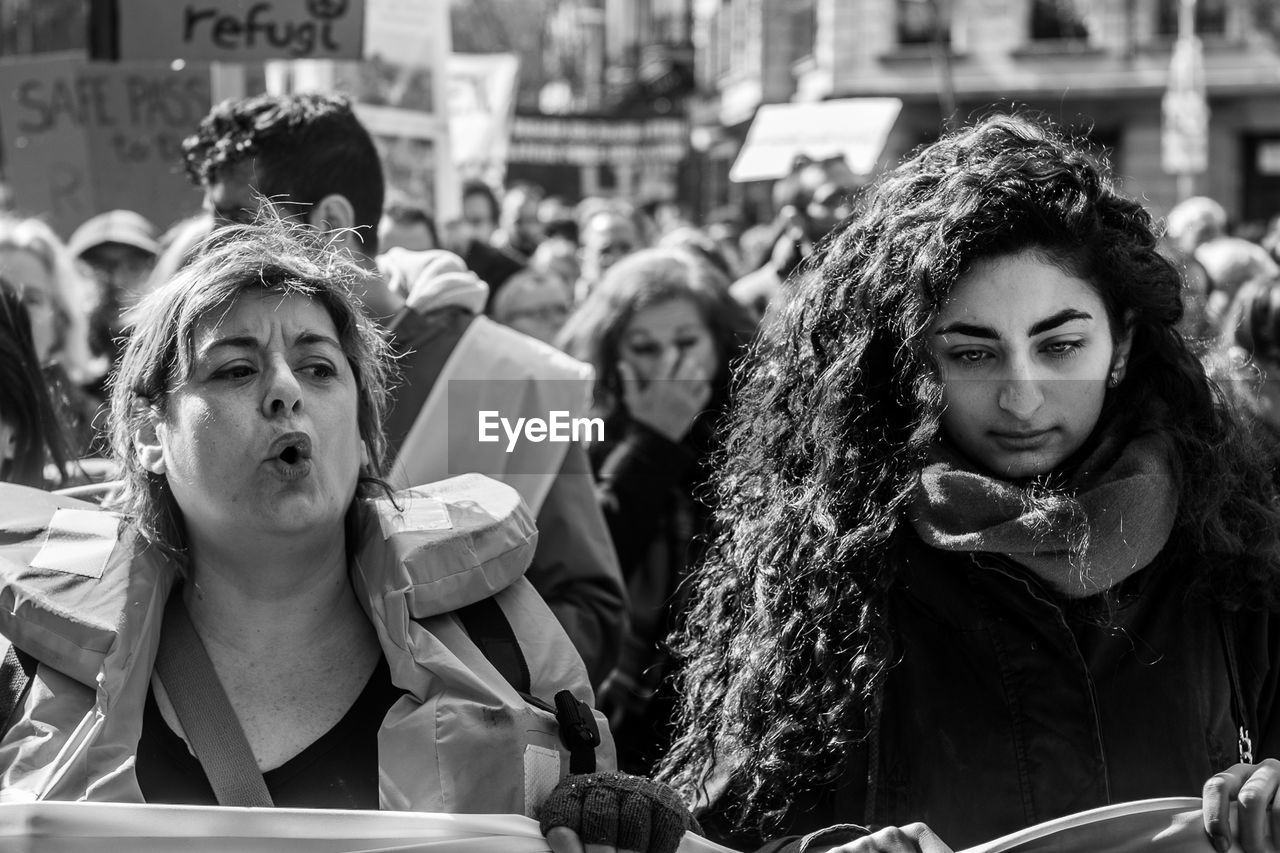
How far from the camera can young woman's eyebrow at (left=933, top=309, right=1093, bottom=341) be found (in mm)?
2338

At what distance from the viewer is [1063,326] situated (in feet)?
7.69

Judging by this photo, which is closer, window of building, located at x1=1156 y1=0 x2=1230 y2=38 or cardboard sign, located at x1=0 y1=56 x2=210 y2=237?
cardboard sign, located at x1=0 y1=56 x2=210 y2=237

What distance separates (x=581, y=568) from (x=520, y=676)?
0.99m

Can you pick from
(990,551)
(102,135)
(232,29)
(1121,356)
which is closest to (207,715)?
(990,551)

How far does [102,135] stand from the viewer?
580cm

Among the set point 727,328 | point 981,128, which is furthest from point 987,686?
point 727,328

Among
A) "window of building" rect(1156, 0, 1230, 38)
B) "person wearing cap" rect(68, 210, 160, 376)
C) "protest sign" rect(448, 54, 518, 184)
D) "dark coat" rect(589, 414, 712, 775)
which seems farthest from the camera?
"window of building" rect(1156, 0, 1230, 38)

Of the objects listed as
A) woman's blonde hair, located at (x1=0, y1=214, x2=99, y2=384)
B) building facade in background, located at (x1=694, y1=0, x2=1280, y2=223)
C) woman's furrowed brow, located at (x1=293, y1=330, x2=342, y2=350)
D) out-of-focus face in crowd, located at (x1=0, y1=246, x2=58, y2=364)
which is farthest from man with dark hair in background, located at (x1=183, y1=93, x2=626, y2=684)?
building facade in background, located at (x1=694, y1=0, x2=1280, y2=223)

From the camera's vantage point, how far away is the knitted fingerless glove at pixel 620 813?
2.02 meters

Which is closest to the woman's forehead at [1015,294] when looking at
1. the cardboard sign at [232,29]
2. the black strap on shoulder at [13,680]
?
the black strap on shoulder at [13,680]

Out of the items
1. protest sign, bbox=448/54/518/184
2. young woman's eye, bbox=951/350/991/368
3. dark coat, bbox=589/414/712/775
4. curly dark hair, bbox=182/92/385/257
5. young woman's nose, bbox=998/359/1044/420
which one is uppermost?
protest sign, bbox=448/54/518/184

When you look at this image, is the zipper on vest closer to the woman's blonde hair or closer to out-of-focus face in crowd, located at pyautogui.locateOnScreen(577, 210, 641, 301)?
the woman's blonde hair

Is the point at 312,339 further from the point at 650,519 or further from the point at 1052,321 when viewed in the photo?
the point at 650,519

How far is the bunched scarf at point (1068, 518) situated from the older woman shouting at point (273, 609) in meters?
0.56
